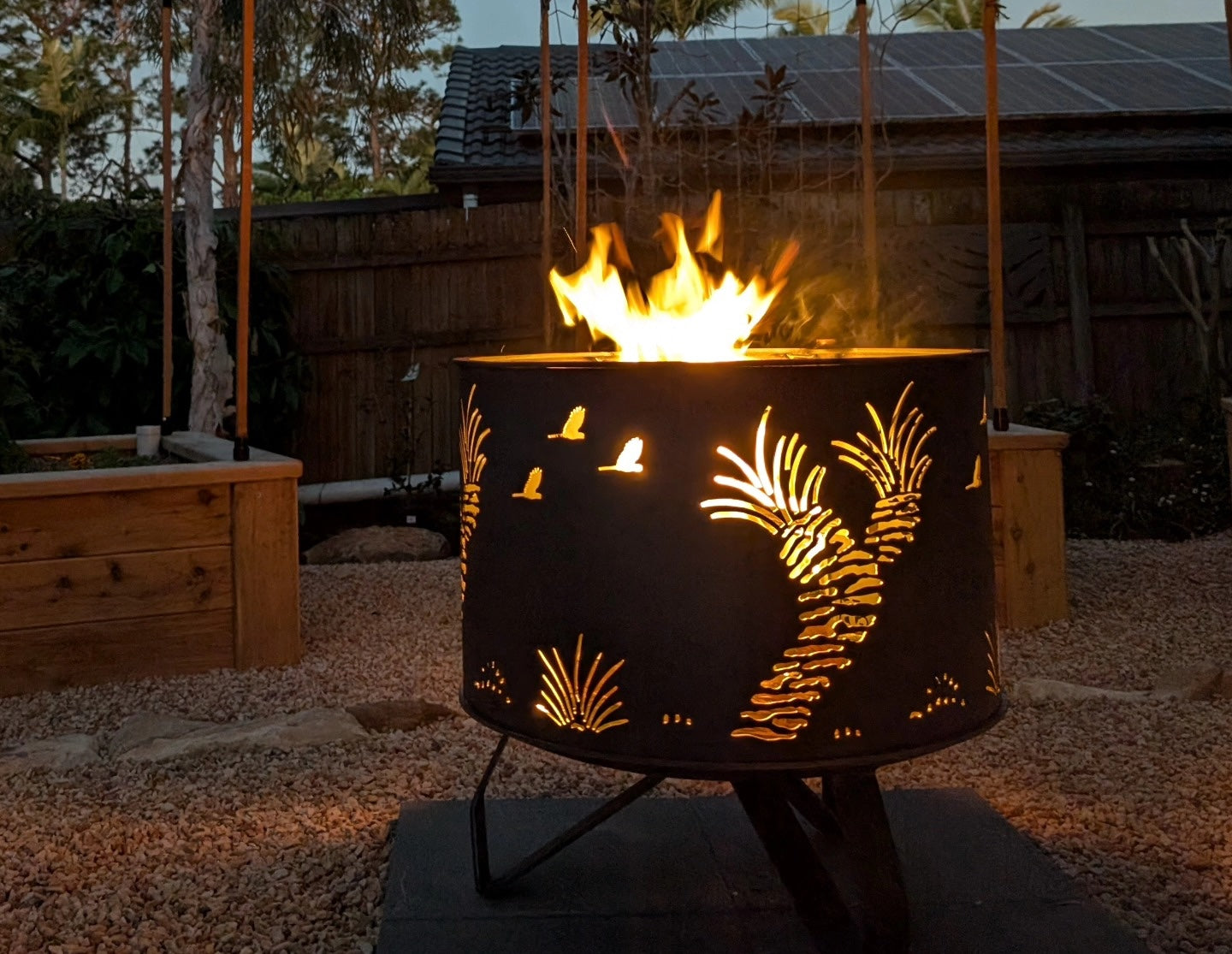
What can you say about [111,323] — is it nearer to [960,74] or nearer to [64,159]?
[960,74]

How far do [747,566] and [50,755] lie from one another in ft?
5.84

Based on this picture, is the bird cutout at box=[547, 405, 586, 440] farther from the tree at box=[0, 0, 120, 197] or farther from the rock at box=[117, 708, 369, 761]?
the tree at box=[0, 0, 120, 197]

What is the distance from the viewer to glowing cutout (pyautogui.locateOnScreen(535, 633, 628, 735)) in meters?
1.38

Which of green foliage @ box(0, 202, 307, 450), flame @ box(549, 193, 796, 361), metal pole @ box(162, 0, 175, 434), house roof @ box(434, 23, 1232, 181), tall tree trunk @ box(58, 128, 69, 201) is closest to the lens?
flame @ box(549, 193, 796, 361)

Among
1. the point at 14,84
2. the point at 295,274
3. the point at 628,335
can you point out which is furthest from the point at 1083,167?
the point at 14,84

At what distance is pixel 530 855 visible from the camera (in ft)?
5.56

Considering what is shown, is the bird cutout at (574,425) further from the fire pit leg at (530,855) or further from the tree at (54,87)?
the tree at (54,87)

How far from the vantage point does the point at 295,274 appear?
5844mm

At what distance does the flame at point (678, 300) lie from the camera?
1.59m

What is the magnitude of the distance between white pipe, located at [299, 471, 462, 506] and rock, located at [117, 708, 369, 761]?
2904 millimetres

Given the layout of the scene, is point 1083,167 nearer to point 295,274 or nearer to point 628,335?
point 295,274

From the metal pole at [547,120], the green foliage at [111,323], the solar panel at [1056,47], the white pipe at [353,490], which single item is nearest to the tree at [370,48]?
the green foliage at [111,323]

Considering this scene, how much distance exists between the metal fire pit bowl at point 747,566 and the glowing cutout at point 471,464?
0.09 metres

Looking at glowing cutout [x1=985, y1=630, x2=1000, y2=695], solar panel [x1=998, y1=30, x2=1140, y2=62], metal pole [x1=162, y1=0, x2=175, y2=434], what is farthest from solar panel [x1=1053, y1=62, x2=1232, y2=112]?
glowing cutout [x1=985, y1=630, x2=1000, y2=695]
